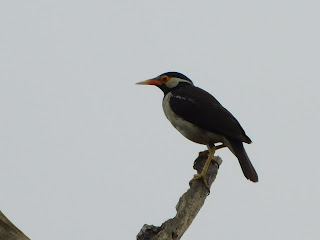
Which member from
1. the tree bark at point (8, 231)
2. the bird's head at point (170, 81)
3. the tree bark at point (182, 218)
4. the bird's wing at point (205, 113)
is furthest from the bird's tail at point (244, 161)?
the tree bark at point (8, 231)

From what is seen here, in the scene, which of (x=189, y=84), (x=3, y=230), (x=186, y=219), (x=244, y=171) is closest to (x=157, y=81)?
(x=189, y=84)

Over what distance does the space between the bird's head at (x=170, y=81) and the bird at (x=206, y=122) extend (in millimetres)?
240

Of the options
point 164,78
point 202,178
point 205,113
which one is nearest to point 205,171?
point 202,178

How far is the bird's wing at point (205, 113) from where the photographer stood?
743cm

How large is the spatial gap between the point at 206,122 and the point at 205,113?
16 cm

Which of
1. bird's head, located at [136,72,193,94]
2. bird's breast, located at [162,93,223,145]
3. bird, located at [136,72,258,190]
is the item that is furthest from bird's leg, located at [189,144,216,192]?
bird's head, located at [136,72,193,94]

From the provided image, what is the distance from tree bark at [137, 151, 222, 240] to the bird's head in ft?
6.25

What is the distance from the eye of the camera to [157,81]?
8586 millimetres

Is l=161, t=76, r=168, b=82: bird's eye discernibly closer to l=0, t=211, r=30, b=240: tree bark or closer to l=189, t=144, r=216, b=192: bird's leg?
l=189, t=144, r=216, b=192: bird's leg

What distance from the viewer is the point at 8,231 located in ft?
15.7

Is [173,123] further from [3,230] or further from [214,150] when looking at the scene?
[3,230]

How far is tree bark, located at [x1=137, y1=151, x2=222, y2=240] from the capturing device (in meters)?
5.46

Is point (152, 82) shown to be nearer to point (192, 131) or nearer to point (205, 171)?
point (192, 131)

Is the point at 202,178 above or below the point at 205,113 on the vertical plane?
below
